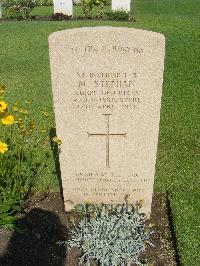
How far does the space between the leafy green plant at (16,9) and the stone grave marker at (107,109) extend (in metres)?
12.9

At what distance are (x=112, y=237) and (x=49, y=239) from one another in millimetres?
668

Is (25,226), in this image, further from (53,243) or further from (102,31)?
(102,31)

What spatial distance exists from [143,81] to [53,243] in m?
1.83

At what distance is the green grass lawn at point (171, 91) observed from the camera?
4098 millimetres

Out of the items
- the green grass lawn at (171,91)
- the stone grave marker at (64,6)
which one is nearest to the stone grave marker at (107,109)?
the green grass lawn at (171,91)

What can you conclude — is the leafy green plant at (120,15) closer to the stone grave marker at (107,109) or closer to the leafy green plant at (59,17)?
the leafy green plant at (59,17)

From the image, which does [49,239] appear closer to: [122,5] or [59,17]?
[59,17]

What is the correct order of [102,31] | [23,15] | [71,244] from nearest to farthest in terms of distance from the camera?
[102,31], [71,244], [23,15]

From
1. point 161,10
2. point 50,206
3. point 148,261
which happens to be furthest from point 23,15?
point 148,261

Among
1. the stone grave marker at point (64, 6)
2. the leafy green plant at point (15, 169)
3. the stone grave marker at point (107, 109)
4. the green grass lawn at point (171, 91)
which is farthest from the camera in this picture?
the stone grave marker at point (64, 6)

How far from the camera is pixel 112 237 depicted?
3.46m

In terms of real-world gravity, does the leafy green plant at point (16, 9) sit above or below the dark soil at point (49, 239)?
above

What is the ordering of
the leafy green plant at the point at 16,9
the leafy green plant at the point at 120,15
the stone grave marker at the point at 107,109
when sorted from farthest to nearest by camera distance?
the leafy green plant at the point at 16,9, the leafy green plant at the point at 120,15, the stone grave marker at the point at 107,109

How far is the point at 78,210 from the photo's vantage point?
12.8ft
